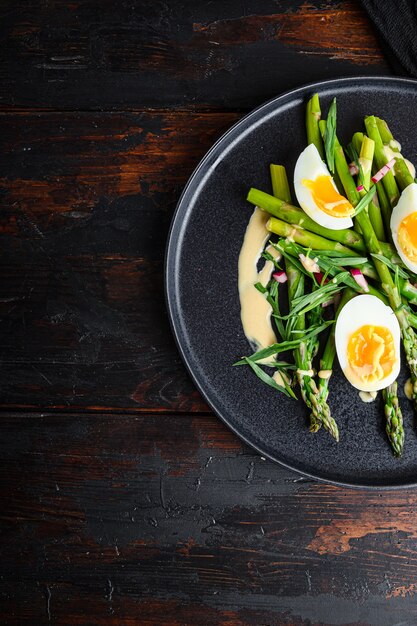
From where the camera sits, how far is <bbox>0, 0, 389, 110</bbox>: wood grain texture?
189 cm

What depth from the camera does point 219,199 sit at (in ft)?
5.88

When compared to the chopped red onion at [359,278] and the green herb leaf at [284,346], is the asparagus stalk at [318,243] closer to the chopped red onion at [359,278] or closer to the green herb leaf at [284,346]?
the chopped red onion at [359,278]

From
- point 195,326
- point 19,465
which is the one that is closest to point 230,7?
point 195,326

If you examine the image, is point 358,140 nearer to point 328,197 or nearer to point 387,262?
point 328,197

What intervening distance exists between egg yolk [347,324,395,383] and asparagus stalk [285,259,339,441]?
0.13 m

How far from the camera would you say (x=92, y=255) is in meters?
1.87

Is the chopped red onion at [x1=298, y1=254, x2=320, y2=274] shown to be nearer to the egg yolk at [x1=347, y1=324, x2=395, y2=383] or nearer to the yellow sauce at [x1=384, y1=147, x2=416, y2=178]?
the egg yolk at [x1=347, y1=324, x2=395, y2=383]

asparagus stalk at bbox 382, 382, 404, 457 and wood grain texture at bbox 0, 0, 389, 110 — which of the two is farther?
wood grain texture at bbox 0, 0, 389, 110

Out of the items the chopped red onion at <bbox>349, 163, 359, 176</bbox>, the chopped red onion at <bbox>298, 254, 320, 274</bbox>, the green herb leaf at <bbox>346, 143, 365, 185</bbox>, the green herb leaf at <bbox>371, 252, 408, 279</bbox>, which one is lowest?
the chopped red onion at <bbox>298, 254, 320, 274</bbox>

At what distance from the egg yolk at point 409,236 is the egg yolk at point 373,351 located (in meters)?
0.20

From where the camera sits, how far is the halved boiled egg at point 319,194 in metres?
1.68

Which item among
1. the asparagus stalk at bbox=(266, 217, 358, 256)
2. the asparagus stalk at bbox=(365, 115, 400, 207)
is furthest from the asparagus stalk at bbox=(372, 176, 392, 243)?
the asparagus stalk at bbox=(266, 217, 358, 256)

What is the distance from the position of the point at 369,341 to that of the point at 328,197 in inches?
15.6

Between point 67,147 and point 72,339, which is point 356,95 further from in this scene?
point 72,339
